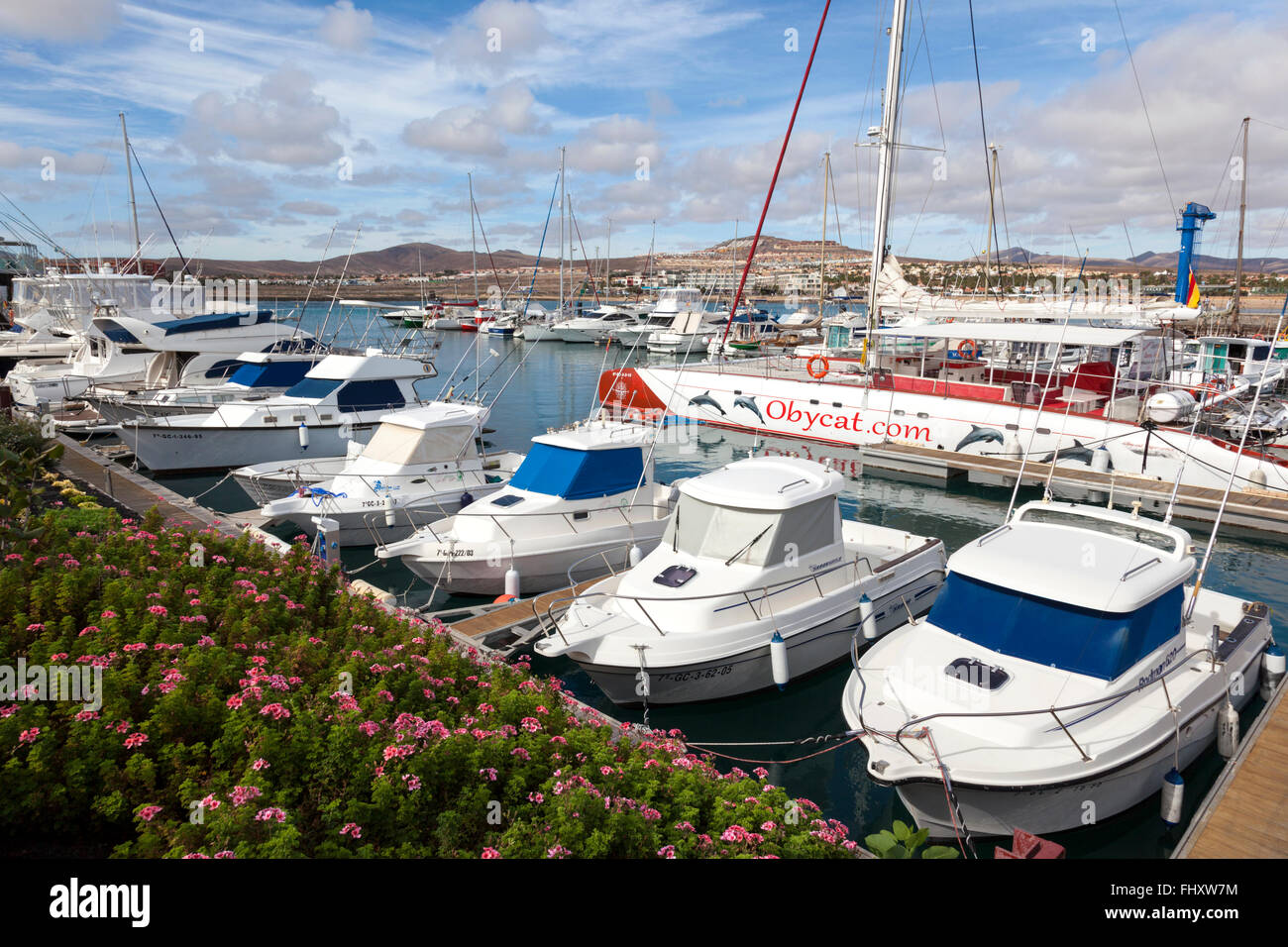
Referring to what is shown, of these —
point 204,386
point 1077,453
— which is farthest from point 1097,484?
point 204,386

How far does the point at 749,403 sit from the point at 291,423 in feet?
51.5

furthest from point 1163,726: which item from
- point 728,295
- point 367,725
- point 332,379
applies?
point 728,295

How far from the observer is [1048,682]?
7.68m

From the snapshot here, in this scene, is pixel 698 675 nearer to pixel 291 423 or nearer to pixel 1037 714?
pixel 1037 714

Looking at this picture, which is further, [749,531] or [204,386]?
[204,386]

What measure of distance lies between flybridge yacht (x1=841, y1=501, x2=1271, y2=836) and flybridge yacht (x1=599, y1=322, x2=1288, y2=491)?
338 inches

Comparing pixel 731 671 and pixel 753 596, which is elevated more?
Result: pixel 753 596

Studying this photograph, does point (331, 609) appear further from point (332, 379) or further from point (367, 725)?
point (332, 379)

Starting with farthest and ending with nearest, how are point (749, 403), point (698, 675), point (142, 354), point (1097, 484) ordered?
1. point (142, 354)
2. point (749, 403)
3. point (1097, 484)
4. point (698, 675)

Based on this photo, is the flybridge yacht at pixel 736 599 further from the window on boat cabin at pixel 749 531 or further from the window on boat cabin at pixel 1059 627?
the window on boat cabin at pixel 1059 627

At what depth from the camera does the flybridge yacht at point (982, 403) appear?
65.0ft

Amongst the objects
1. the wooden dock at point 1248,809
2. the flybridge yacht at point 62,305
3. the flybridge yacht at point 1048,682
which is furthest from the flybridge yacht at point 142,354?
the wooden dock at point 1248,809

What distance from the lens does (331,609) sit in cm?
897

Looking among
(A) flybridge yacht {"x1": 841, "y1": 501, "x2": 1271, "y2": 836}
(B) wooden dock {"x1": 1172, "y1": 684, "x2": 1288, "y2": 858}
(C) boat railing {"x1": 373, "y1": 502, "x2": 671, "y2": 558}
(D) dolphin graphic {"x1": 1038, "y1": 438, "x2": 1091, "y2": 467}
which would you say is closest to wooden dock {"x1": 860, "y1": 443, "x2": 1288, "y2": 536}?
(D) dolphin graphic {"x1": 1038, "y1": 438, "x2": 1091, "y2": 467}
